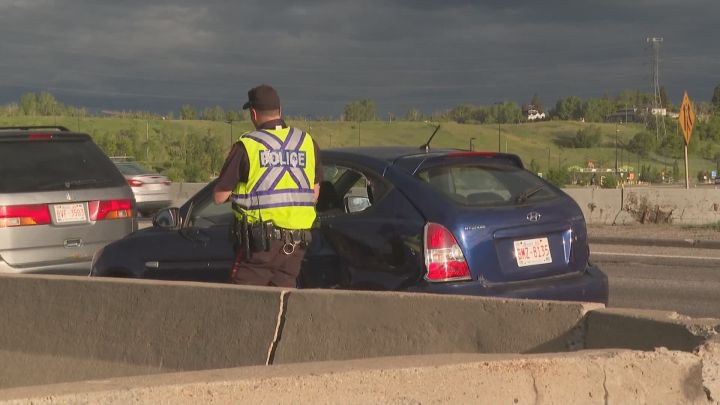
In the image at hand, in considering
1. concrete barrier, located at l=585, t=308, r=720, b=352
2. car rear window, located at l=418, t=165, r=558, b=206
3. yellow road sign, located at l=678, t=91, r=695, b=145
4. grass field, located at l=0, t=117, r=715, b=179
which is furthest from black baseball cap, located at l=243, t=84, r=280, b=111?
grass field, located at l=0, t=117, r=715, b=179

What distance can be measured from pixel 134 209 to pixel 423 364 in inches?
277

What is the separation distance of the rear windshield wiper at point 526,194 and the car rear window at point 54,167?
4.43 meters

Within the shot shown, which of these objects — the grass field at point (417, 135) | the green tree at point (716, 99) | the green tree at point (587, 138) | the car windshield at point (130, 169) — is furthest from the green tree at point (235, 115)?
the car windshield at point (130, 169)

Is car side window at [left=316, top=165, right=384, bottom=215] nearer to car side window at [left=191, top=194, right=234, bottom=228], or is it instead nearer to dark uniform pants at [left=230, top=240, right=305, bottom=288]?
dark uniform pants at [left=230, top=240, right=305, bottom=288]

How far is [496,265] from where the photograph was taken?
23.2ft

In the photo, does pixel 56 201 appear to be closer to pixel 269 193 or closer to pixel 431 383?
pixel 269 193

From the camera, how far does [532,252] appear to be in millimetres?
7262

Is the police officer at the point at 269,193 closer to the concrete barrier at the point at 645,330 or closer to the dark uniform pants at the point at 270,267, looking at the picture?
the dark uniform pants at the point at 270,267

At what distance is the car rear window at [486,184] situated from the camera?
24.3ft

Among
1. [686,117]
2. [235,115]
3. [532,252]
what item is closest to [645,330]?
[532,252]

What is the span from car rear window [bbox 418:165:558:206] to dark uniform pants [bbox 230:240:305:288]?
1060 mm

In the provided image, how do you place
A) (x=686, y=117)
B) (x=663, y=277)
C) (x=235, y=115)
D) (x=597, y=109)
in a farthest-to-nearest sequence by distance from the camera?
(x=597, y=109) → (x=235, y=115) → (x=686, y=117) → (x=663, y=277)

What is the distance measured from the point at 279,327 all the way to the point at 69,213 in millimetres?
4405

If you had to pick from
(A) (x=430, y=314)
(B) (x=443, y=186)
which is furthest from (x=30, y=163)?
(A) (x=430, y=314)
